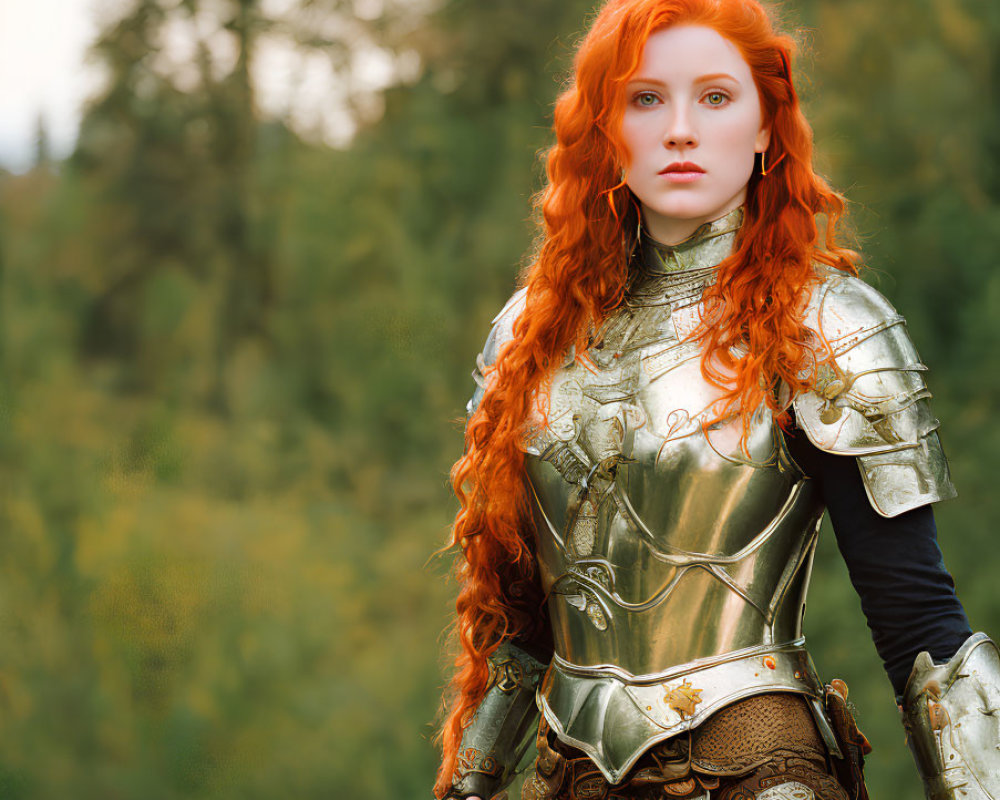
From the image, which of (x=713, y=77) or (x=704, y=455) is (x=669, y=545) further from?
(x=713, y=77)

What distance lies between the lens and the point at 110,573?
4367 mm

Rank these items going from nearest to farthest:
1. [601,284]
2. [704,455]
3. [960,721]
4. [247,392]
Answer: [960,721], [704,455], [601,284], [247,392]

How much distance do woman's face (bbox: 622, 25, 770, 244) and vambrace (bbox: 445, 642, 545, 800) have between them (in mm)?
564

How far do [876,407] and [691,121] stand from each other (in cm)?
35

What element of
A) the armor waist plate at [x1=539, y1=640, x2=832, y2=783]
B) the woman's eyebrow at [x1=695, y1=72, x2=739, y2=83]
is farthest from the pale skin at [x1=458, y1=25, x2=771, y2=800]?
the armor waist plate at [x1=539, y1=640, x2=832, y2=783]

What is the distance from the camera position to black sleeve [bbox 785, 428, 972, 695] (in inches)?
44.2

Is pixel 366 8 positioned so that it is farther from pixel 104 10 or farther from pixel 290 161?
pixel 104 10

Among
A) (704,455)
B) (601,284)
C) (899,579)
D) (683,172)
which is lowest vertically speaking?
(899,579)

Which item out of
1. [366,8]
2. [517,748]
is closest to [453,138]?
[366,8]

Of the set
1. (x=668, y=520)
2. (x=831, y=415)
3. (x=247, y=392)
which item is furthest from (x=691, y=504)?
(x=247, y=392)

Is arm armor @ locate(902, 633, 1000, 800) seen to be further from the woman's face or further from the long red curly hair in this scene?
the woman's face

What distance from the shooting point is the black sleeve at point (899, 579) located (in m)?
1.12

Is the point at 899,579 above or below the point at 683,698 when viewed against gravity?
above

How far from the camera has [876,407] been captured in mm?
1142
